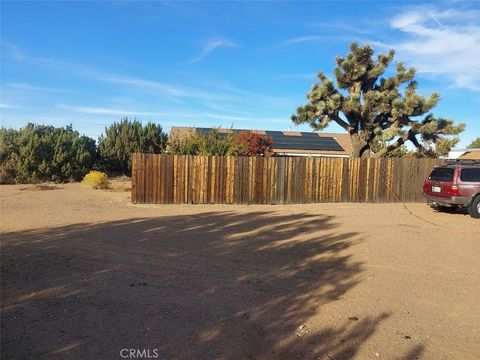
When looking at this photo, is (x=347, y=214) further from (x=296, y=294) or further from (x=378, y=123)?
(x=378, y=123)


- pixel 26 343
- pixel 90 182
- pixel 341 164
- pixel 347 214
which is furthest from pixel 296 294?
pixel 90 182

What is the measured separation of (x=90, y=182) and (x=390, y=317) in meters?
20.0

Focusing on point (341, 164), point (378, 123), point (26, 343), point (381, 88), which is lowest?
point (26, 343)

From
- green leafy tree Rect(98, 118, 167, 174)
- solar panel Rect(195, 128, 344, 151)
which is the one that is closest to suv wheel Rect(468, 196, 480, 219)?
green leafy tree Rect(98, 118, 167, 174)

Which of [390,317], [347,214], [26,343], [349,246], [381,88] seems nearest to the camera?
[26,343]

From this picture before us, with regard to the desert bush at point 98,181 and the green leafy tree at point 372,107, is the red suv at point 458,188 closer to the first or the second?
the green leafy tree at point 372,107

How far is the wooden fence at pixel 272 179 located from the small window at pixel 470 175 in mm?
4174

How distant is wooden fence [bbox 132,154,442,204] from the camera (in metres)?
16.5

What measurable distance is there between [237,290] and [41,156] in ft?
75.0

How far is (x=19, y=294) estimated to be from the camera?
574 centimetres

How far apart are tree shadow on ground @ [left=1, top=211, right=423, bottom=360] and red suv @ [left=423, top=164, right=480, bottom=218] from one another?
6.34 metres

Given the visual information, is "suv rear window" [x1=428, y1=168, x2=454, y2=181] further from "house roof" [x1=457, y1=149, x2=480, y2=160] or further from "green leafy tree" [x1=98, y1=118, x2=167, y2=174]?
"house roof" [x1=457, y1=149, x2=480, y2=160]

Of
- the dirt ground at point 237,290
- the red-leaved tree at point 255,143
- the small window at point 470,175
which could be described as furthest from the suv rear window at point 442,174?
the red-leaved tree at point 255,143

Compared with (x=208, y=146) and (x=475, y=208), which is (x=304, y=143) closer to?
(x=208, y=146)
